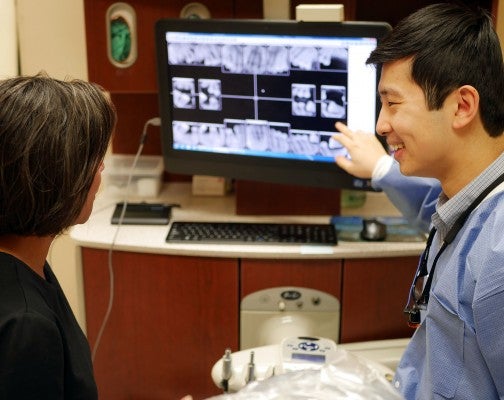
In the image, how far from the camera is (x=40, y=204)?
1.19 meters

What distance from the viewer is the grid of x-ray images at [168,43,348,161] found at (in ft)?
6.83

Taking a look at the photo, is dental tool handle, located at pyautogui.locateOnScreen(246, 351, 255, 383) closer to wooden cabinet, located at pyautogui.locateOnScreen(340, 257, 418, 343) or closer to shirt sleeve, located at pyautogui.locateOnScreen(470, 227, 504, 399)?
wooden cabinet, located at pyautogui.locateOnScreen(340, 257, 418, 343)

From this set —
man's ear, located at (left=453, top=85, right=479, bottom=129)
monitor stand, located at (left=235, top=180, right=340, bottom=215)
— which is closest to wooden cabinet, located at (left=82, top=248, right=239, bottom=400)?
monitor stand, located at (left=235, top=180, right=340, bottom=215)

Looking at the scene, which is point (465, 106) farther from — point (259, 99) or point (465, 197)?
point (259, 99)

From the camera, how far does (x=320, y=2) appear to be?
2.19m

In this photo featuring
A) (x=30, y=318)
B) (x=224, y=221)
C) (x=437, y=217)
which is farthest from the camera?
(x=224, y=221)

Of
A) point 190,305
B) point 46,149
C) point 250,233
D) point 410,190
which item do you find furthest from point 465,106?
point 190,305

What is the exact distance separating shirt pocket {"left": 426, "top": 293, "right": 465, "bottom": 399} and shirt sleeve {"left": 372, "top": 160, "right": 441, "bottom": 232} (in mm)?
576

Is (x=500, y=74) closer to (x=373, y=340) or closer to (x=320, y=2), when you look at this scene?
(x=320, y=2)

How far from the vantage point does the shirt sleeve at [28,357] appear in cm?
109

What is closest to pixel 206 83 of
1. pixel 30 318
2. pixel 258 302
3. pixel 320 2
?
pixel 320 2

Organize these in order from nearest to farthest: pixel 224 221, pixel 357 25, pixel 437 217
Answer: pixel 437 217
pixel 357 25
pixel 224 221

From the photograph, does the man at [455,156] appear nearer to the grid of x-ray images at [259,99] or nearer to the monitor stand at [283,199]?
the grid of x-ray images at [259,99]

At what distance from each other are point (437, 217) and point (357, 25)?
0.70 meters
